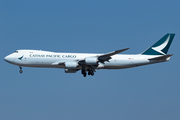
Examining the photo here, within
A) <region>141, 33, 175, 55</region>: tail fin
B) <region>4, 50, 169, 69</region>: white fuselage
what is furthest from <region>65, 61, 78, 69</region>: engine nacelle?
<region>141, 33, 175, 55</region>: tail fin

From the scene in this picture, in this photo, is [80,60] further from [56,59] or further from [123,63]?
[123,63]

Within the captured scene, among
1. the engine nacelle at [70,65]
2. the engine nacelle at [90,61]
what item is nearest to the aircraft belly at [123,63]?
the engine nacelle at [90,61]

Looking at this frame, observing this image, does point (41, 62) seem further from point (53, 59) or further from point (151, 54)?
point (151, 54)

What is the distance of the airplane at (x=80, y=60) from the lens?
49125 mm

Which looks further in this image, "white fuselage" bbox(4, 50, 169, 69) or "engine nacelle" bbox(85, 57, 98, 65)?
"white fuselage" bbox(4, 50, 169, 69)

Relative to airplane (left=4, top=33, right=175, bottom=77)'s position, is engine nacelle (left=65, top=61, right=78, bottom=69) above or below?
below

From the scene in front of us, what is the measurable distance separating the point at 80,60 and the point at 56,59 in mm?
3745

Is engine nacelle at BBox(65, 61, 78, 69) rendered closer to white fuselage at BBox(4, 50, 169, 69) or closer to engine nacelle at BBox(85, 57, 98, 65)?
white fuselage at BBox(4, 50, 169, 69)

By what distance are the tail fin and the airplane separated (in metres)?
1.56

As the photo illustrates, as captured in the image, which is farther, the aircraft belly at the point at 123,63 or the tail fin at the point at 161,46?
the tail fin at the point at 161,46

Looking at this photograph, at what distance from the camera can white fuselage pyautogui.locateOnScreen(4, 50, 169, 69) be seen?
49.6m

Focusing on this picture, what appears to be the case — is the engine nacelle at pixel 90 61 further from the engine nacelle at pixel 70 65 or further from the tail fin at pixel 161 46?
the tail fin at pixel 161 46

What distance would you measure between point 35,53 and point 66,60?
4945mm

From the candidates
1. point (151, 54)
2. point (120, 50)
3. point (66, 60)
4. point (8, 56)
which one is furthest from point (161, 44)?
point (8, 56)
